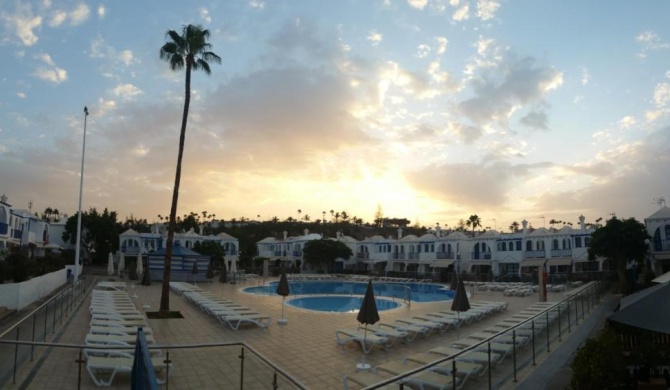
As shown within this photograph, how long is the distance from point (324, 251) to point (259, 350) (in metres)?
40.0

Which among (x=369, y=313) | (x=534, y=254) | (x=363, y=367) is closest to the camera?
(x=363, y=367)

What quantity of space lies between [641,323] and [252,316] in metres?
11.6

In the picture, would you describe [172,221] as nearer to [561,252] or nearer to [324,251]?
[561,252]

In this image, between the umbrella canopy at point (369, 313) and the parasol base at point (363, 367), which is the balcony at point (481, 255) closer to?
the umbrella canopy at point (369, 313)

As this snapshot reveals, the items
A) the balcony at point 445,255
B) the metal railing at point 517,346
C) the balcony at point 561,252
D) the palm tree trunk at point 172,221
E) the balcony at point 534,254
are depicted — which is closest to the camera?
the metal railing at point 517,346

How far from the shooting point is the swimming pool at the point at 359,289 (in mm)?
29562

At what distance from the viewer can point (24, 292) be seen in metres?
17.6

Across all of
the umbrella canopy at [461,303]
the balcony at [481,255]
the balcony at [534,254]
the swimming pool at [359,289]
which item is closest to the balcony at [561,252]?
the balcony at [534,254]

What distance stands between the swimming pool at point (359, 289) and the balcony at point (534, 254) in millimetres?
10624

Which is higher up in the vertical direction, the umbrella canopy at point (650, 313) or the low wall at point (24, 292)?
the umbrella canopy at point (650, 313)

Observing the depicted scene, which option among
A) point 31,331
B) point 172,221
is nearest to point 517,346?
point 31,331

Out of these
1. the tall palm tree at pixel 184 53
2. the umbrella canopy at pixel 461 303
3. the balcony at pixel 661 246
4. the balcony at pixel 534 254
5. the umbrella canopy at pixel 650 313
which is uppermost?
the tall palm tree at pixel 184 53

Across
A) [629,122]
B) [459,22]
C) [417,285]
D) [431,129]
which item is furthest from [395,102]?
[417,285]

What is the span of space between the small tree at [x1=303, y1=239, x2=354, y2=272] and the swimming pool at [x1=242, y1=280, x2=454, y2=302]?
10521 millimetres
